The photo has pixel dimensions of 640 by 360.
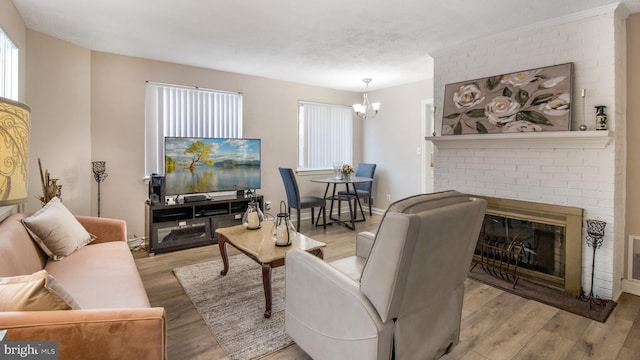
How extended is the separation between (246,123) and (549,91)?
373 cm

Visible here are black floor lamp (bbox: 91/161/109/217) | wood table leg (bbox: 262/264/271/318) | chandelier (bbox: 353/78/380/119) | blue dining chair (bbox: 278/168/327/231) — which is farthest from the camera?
chandelier (bbox: 353/78/380/119)

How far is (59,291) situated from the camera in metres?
1.18

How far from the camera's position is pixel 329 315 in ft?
5.26

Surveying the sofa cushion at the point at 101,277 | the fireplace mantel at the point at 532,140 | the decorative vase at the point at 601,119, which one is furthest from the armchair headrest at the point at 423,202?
the decorative vase at the point at 601,119

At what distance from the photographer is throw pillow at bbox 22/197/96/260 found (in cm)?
223

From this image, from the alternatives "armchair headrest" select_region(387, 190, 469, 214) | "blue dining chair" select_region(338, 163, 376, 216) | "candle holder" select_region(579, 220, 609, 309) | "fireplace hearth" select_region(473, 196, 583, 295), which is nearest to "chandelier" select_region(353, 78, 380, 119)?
"blue dining chair" select_region(338, 163, 376, 216)

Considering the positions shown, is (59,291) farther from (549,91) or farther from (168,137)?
(549,91)

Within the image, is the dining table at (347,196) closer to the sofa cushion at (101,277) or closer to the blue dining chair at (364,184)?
the blue dining chair at (364,184)

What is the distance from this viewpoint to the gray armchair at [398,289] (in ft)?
4.47

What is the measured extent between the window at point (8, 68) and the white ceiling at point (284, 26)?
326 millimetres

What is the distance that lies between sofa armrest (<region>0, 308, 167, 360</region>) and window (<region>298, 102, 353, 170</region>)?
4.44 meters

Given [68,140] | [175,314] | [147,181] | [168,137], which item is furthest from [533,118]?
[68,140]

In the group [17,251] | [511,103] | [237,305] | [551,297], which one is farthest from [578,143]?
[17,251]

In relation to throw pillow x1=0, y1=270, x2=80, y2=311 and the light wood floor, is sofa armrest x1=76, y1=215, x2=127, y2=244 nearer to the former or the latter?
the light wood floor
